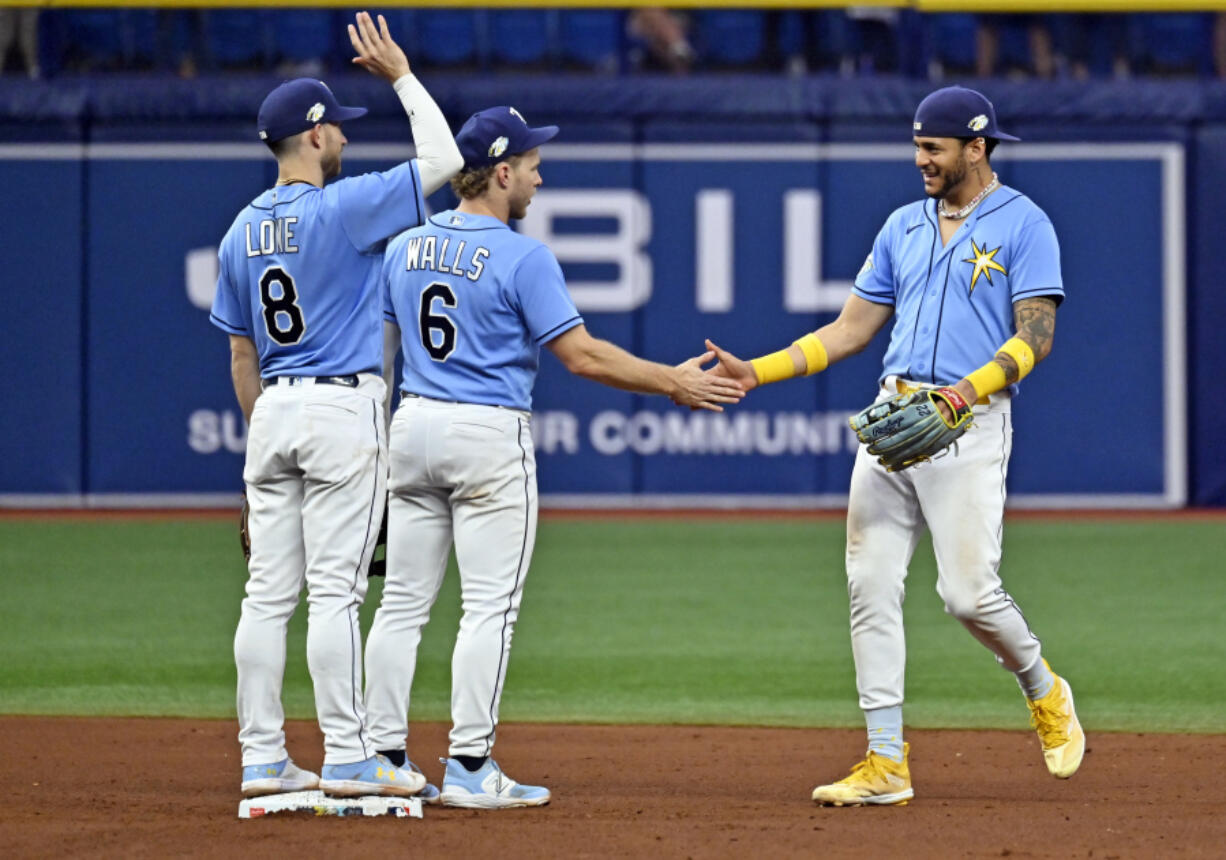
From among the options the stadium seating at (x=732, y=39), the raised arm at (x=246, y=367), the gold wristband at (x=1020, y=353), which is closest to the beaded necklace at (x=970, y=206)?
the gold wristband at (x=1020, y=353)

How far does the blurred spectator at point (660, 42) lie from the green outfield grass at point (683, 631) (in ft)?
14.5

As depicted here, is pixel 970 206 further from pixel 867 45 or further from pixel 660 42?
pixel 660 42

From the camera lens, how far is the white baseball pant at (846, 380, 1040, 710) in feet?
17.2

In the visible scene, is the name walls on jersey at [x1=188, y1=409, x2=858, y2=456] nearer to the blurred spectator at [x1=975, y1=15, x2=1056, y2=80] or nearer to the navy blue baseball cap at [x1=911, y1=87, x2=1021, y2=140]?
the blurred spectator at [x1=975, y1=15, x2=1056, y2=80]

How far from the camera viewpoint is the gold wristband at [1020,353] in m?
5.14

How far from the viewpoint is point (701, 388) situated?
17.9 ft

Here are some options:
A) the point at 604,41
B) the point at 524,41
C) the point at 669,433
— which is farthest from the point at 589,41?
the point at 669,433

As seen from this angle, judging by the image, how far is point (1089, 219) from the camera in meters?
15.3

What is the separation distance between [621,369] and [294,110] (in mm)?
1153

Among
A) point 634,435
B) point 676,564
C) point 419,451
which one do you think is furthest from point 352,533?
point 634,435

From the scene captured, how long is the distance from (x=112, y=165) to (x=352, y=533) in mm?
11071

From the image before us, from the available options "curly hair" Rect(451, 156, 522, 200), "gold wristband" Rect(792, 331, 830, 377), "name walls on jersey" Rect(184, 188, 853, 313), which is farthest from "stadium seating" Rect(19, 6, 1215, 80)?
"curly hair" Rect(451, 156, 522, 200)

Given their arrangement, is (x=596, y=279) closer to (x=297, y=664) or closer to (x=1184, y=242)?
(x=1184, y=242)

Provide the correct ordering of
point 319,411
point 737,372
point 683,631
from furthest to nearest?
point 683,631 → point 737,372 → point 319,411
